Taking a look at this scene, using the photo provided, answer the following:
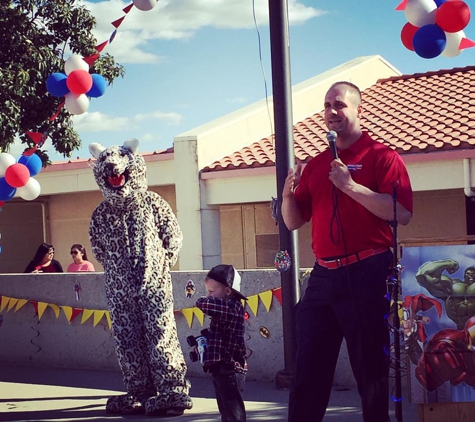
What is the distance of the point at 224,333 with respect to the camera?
18.5 feet

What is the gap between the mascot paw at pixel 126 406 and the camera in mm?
6684

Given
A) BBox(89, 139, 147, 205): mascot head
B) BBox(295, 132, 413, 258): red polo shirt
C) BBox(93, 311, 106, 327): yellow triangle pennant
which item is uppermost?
BBox(89, 139, 147, 205): mascot head

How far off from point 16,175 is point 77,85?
1.02 metres

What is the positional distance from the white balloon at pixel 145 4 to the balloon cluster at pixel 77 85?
28.9 inches

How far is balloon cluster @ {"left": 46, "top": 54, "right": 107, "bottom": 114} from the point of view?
7.65 m

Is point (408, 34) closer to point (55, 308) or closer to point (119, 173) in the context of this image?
point (119, 173)

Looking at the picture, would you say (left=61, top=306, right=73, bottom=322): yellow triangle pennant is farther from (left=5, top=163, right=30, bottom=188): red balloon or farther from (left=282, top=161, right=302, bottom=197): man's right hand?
(left=282, top=161, right=302, bottom=197): man's right hand

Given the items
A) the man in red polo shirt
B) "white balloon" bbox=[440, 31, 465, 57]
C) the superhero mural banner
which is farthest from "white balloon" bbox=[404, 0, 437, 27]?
the man in red polo shirt

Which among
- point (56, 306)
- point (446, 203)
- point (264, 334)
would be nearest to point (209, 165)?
point (446, 203)

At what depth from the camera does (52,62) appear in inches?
447

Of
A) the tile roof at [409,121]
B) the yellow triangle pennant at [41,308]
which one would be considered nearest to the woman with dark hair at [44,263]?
the yellow triangle pennant at [41,308]

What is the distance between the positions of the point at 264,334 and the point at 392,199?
4.05 meters

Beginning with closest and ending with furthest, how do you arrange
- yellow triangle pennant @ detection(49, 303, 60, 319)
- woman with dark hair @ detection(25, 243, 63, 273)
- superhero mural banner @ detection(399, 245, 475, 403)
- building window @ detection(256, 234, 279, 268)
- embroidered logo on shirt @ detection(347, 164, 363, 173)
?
embroidered logo on shirt @ detection(347, 164, 363, 173) → superhero mural banner @ detection(399, 245, 475, 403) → yellow triangle pennant @ detection(49, 303, 60, 319) → woman with dark hair @ detection(25, 243, 63, 273) → building window @ detection(256, 234, 279, 268)

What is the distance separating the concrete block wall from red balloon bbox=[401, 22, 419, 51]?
236 cm
